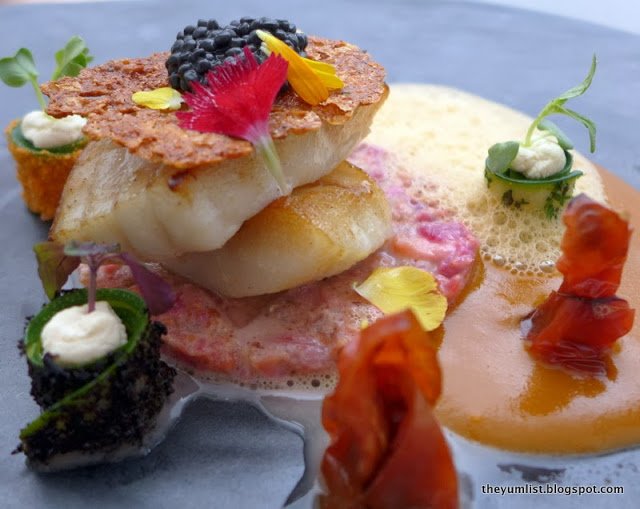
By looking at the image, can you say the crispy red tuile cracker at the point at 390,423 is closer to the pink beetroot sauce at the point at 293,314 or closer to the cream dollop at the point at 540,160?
the pink beetroot sauce at the point at 293,314

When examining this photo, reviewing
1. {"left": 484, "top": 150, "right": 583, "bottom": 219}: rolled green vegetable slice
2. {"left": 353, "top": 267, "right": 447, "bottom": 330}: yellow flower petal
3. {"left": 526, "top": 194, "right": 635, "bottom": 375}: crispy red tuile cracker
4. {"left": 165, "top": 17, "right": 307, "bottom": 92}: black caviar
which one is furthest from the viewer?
{"left": 484, "top": 150, "right": 583, "bottom": 219}: rolled green vegetable slice

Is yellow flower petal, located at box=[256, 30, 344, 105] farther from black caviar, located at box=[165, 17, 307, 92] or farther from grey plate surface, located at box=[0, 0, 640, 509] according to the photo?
grey plate surface, located at box=[0, 0, 640, 509]

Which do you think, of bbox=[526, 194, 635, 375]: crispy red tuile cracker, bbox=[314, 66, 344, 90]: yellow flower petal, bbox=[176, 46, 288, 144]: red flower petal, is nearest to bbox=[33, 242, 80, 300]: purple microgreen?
bbox=[176, 46, 288, 144]: red flower petal

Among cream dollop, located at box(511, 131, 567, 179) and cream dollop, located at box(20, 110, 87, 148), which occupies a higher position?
cream dollop, located at box(511, 131, 567, 179)

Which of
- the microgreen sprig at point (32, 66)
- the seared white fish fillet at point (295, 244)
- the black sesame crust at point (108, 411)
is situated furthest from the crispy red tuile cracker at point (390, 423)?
the microgreen sprig at point (32, 66)

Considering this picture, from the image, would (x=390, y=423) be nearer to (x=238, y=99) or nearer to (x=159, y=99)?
(x=238, y=99)

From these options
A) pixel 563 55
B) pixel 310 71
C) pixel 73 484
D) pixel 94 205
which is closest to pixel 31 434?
pixel 73 484
